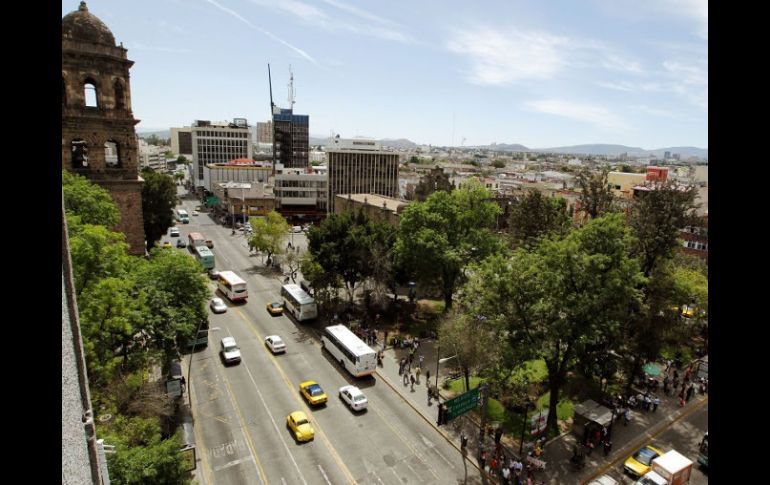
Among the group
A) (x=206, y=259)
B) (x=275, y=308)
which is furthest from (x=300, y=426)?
(x=206, y=259)

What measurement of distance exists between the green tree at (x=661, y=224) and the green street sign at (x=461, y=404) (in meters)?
14.8

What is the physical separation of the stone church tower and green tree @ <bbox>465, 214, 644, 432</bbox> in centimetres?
2593

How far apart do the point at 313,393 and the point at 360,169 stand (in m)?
60.7

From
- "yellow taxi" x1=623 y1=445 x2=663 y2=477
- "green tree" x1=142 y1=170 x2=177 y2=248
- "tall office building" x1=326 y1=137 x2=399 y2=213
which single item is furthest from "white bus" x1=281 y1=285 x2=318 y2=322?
"tall office building" x1=326 y1=137 x2=399 y2=213

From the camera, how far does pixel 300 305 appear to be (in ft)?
125

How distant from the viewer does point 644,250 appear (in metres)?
29.9

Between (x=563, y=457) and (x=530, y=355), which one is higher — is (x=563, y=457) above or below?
below

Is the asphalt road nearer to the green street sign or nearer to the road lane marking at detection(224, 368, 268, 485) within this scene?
the road lane marking at detection(224, 368, 268, 485)

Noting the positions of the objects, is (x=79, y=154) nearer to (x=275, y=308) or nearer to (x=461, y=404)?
(x=275, y=308)
